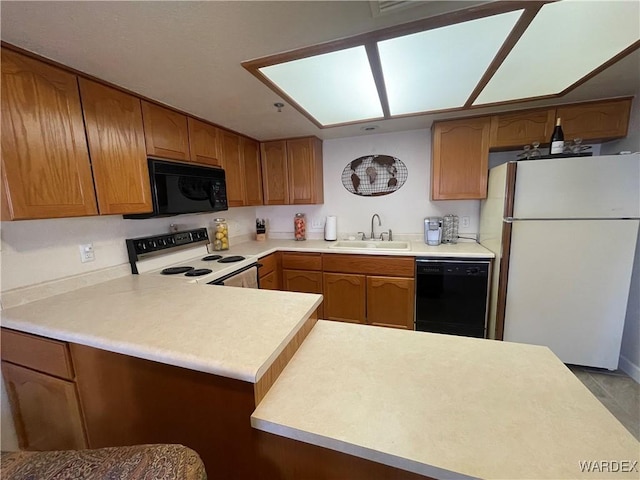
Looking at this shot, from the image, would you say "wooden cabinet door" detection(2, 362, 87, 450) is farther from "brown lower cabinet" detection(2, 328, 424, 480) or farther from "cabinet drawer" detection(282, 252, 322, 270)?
"cabinet drawer" detection(282, 252, 322, 270)

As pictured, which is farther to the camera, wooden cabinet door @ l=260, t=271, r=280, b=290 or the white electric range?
wooden cabinet door @ l=260, t=271, r=280, b=290

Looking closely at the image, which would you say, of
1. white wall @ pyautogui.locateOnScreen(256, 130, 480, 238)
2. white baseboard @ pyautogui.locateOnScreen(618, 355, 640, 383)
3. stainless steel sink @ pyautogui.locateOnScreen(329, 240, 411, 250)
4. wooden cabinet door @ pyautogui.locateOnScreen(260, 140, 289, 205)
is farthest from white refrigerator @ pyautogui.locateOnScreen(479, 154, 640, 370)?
wooden cabinet door @ pyautogui.locateOnScreen(260, 140, 289, 205)

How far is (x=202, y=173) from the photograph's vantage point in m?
2.07

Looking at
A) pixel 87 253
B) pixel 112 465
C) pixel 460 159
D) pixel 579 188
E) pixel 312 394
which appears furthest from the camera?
pixel 460 159

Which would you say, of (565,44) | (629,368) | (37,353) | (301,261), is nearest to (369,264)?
(301,261)

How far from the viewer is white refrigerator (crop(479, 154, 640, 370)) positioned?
1.75 metres

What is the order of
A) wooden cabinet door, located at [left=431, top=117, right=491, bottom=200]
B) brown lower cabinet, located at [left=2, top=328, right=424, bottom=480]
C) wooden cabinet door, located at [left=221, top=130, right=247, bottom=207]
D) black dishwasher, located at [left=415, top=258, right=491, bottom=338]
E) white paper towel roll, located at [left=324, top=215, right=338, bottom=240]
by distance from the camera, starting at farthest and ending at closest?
white paper towel roll, located at [left=324, top=215, right=338, bottom=240]
wooden cabinet door, located at [left=221, top=130, right=247, bottom=207]
wooden cabinet door, located at [left=431, top=117, right=491, bottom=200]
black dishwasher, located at [left=415, top=258, right=491, bottom=338]
brown lower cabinet, located at [left=2, top=328, right=424, bottom=480]

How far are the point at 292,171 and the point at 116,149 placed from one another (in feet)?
5.50

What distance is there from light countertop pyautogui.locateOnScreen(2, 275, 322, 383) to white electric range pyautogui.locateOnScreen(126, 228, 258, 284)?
1.06 ft

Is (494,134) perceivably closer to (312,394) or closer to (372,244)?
(372,244)

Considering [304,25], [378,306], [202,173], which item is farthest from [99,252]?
[378,306]

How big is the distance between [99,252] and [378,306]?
223 cm

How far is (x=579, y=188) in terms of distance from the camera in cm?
178

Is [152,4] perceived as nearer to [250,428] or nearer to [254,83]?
[254,83]
